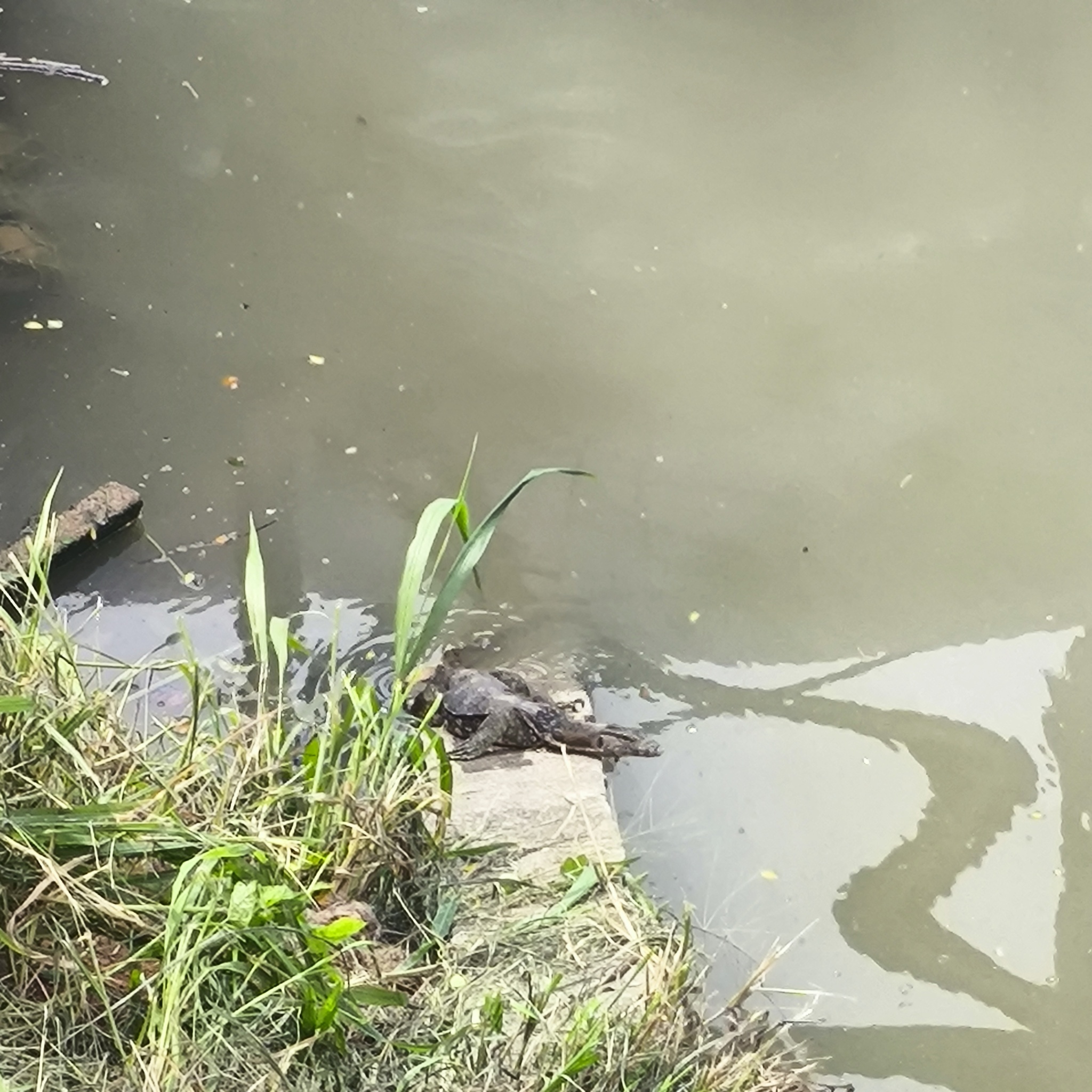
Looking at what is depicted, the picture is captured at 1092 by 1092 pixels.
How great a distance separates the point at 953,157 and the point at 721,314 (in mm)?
1050

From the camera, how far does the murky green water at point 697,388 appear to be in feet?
6.57

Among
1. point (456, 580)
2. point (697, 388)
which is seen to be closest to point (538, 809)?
point (456, 580)

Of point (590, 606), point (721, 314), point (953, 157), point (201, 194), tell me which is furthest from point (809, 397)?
point (201, 194)

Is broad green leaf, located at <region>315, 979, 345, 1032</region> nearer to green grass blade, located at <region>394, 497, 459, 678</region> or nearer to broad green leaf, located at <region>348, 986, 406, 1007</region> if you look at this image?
broad green leaf, located at <region>348, 986, 406, 1007</region>

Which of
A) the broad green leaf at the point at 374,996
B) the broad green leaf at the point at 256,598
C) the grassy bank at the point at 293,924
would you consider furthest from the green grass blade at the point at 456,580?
the broad green leaf at the point at 374,996

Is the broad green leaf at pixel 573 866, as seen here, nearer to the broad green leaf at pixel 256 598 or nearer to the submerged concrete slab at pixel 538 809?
the submerged concrete slab at pixel 538 809

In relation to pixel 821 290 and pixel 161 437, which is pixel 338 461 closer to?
pixel 161 437

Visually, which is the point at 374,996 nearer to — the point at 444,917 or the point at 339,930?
the point at 339,930

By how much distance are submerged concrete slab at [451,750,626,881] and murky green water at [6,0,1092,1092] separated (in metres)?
0.15

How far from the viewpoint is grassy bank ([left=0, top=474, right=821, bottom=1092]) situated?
1.24 metres

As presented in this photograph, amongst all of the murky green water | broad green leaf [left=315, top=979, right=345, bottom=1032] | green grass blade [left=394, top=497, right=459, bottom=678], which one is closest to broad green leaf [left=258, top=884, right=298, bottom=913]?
broad green leaf [left=315, top=979, right=345, bottom=1032]

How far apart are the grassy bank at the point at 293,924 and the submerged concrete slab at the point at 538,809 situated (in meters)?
0.08

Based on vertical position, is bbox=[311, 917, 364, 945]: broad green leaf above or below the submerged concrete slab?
above

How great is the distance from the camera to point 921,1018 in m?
1.84
